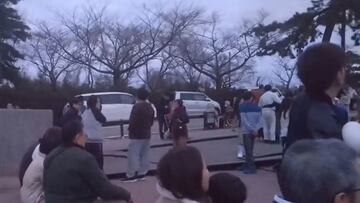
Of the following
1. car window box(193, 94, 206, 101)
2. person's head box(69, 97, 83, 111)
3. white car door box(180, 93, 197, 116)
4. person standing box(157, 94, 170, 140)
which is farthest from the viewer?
car window box(193, 94, 206, 101)

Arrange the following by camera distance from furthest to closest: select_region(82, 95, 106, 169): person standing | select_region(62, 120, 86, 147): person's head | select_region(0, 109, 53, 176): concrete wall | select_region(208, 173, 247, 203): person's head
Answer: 1. select_region(0, 109, 53, 176): concrete wall
2. select_region(82, 95, 106, 169): person standing
3. select_region(62, 120, 86, 147): person's head
4. select_region(208, 173, 247, 203): person's head

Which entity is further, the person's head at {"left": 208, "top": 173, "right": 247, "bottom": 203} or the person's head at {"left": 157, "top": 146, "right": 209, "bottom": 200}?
the person's head at {"left": 208, "top": 173, "right": 247, "bottom": 203}

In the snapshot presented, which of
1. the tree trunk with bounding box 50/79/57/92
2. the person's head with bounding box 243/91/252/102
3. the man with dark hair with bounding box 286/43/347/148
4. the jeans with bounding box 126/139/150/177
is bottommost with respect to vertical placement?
the jeans with bounding box 126/139/150/177

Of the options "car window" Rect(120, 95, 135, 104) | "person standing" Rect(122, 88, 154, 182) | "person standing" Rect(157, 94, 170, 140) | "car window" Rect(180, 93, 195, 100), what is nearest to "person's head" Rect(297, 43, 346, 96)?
"person standing" Rect(122, 88, 154, 182)

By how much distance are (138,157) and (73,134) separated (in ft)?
22.3

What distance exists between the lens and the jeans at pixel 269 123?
17.2 metres

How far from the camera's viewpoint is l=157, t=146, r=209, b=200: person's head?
3.57m

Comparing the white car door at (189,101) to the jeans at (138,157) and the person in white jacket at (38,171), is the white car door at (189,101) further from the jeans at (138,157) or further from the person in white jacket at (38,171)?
the person in white jacket at (38,171)

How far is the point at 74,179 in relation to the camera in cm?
587

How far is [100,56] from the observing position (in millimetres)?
54094

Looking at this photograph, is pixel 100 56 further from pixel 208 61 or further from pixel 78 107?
pixel 78 107

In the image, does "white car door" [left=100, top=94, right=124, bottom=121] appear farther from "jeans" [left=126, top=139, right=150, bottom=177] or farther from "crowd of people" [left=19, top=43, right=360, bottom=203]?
"crowd of people" [left=19, top=43, right=360, bottom=203]

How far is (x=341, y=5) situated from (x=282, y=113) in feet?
16.0

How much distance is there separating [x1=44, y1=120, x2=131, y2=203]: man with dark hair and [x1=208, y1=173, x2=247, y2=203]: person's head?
2286 millimetres
